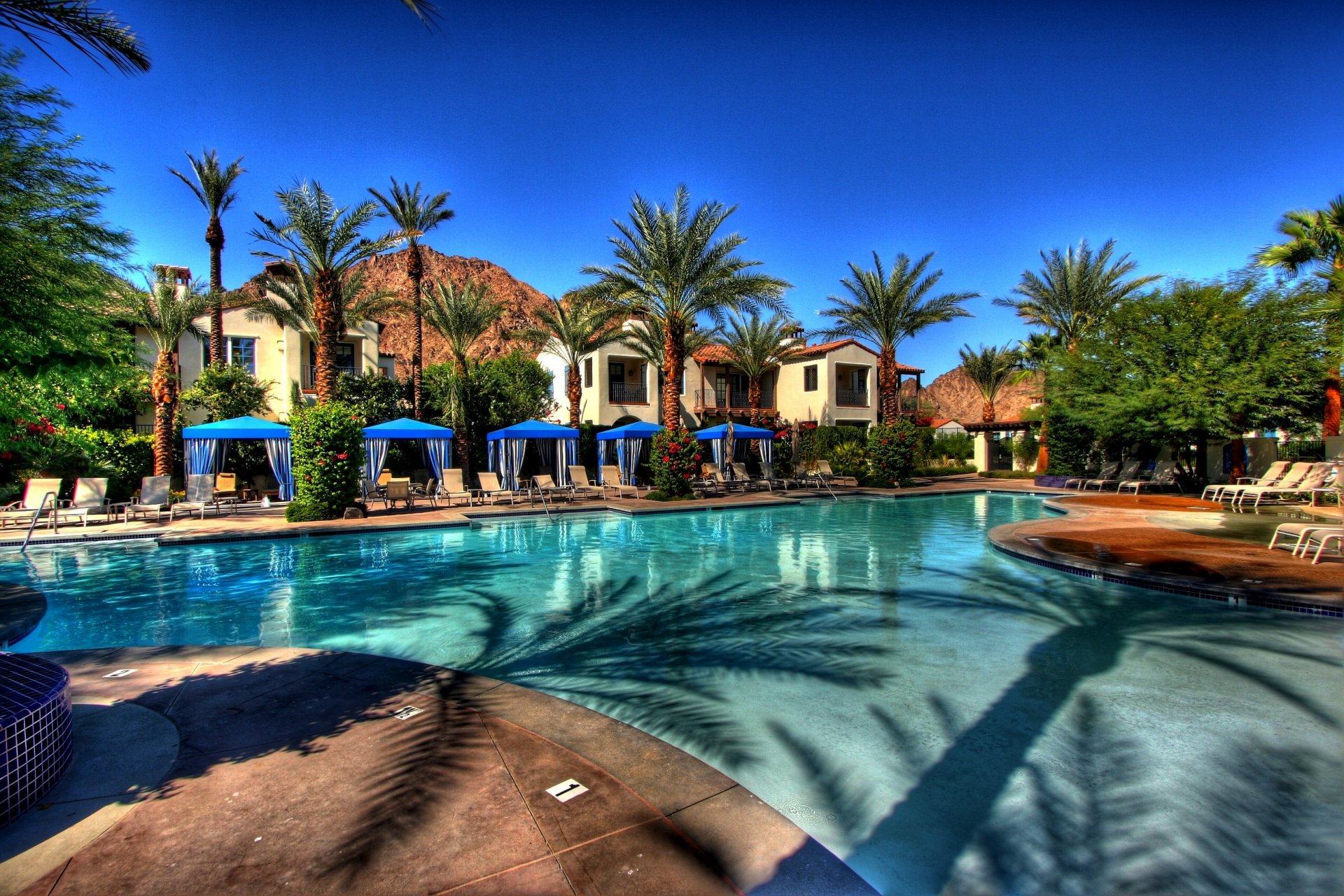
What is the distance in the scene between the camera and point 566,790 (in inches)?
118

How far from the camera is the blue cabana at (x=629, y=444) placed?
70.7 ft

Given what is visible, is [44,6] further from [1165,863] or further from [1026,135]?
[1026,135]

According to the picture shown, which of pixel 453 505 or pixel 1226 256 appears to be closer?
pixel 453 505

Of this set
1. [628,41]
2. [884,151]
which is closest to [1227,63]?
[884,151]

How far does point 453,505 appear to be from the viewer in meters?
17.8

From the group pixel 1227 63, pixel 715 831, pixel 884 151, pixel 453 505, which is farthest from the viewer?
pixel 884 151

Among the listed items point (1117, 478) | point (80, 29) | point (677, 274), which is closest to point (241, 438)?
point (677, 274)

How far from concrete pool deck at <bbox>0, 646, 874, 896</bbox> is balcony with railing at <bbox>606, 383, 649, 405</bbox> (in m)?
25.4

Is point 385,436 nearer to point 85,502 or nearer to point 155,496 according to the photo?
point 155,496

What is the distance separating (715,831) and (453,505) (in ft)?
53.5

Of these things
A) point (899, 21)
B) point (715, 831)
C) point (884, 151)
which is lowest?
point (715, 831)

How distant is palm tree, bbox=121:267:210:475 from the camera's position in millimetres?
17656

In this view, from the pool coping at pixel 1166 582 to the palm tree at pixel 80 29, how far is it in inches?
398

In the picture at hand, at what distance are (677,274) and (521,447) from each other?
7.14m
